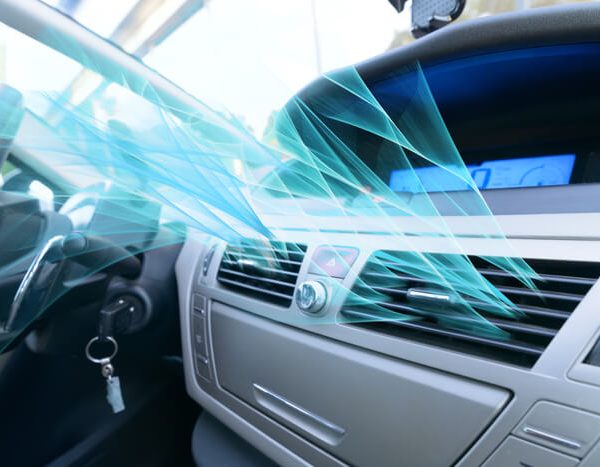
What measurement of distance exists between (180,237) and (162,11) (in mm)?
611

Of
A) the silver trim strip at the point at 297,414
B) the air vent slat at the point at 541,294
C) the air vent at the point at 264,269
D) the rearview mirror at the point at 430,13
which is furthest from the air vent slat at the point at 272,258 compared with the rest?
the rearview mirror at the point at 430,13

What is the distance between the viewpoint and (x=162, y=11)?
0.90m

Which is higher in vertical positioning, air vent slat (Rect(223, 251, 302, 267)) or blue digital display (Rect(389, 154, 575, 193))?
blue digital display (Rect(389, 154, 575, 193))

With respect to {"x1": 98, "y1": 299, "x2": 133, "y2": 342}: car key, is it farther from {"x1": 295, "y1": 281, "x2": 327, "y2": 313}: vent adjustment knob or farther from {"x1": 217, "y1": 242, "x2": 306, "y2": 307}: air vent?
{"x1": 295, "y1": 281, "x2": 327, "y2": 313}: vent adjustment knob

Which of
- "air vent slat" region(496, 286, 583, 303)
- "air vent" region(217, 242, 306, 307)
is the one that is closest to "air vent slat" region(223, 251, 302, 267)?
"air vent" region(217, 242, 306, 307)

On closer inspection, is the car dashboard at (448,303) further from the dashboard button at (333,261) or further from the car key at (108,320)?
the car key at (108,320)

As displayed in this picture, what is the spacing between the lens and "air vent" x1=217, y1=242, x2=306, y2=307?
88cm

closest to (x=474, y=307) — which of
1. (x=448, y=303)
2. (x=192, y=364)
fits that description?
(x=448, y=303)

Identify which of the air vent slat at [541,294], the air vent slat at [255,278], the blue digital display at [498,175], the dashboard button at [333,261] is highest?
the blue digital display at [498,175]

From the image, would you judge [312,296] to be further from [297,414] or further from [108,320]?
[108,320]

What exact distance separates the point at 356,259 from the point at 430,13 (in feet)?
1.98

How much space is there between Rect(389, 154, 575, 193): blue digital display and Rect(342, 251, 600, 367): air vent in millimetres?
160

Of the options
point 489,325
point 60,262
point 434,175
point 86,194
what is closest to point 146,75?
point 86,194

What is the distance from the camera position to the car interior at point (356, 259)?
562mm
